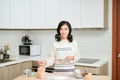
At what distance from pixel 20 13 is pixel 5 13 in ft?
0.92

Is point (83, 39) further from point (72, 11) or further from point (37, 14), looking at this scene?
point (37, 14)

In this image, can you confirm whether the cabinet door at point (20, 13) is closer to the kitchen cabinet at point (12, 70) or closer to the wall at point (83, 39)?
the wall at point (83, 39)

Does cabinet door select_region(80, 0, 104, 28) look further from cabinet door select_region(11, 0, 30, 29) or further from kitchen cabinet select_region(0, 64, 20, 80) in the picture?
kitchen cabinet select_region(0, 64, 20, 80)

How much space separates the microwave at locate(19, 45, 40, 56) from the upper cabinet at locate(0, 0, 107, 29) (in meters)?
0.43

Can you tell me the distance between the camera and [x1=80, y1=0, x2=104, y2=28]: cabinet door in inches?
123

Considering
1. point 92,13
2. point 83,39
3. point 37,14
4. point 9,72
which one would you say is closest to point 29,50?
point 37,14

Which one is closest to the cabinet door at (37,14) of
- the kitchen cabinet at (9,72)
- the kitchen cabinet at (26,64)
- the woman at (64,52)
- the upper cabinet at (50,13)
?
the upper cabinet at (50,13)

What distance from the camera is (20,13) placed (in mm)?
3627

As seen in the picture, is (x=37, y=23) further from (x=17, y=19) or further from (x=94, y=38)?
(x=94, y=38)

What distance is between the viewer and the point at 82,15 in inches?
129

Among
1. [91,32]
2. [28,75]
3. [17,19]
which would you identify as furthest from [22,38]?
[28,75]

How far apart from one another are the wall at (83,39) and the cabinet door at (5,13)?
0.24m

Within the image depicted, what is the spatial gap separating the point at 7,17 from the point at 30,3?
1.67 feet

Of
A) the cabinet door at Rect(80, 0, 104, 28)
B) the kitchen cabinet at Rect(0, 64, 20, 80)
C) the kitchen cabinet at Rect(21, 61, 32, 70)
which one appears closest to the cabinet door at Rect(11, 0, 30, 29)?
the kitchen cabinet at Rect(21, 61, 32, 70)
